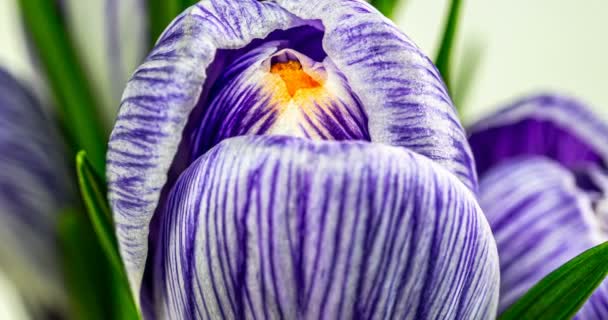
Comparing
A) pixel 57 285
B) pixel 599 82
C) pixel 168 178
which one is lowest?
pixel 599 82

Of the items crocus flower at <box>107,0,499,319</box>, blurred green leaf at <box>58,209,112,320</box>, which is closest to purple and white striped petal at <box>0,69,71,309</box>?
blurred green leaf at <box>58,209,112,320</box>

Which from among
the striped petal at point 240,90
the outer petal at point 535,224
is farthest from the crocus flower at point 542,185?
the striped petal at point 240,90

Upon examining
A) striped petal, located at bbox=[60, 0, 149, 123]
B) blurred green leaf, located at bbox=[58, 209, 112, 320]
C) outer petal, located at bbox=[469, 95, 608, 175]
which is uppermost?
striped petal, located at bbox=[60, 0, 149, 123]

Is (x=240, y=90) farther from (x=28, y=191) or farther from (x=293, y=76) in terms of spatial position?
(x=28, y=191)

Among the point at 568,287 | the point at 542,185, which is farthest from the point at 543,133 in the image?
the point at 568,287

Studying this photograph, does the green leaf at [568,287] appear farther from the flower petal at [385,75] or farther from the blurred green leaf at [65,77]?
the blurred green leaf at [65,77]

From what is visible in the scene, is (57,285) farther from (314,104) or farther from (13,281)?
(314,104)

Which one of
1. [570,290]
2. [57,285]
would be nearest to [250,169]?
[570,290]

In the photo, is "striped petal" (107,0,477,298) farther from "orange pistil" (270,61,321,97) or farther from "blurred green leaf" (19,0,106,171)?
"blurred green leaf" (19,0,106,171)
